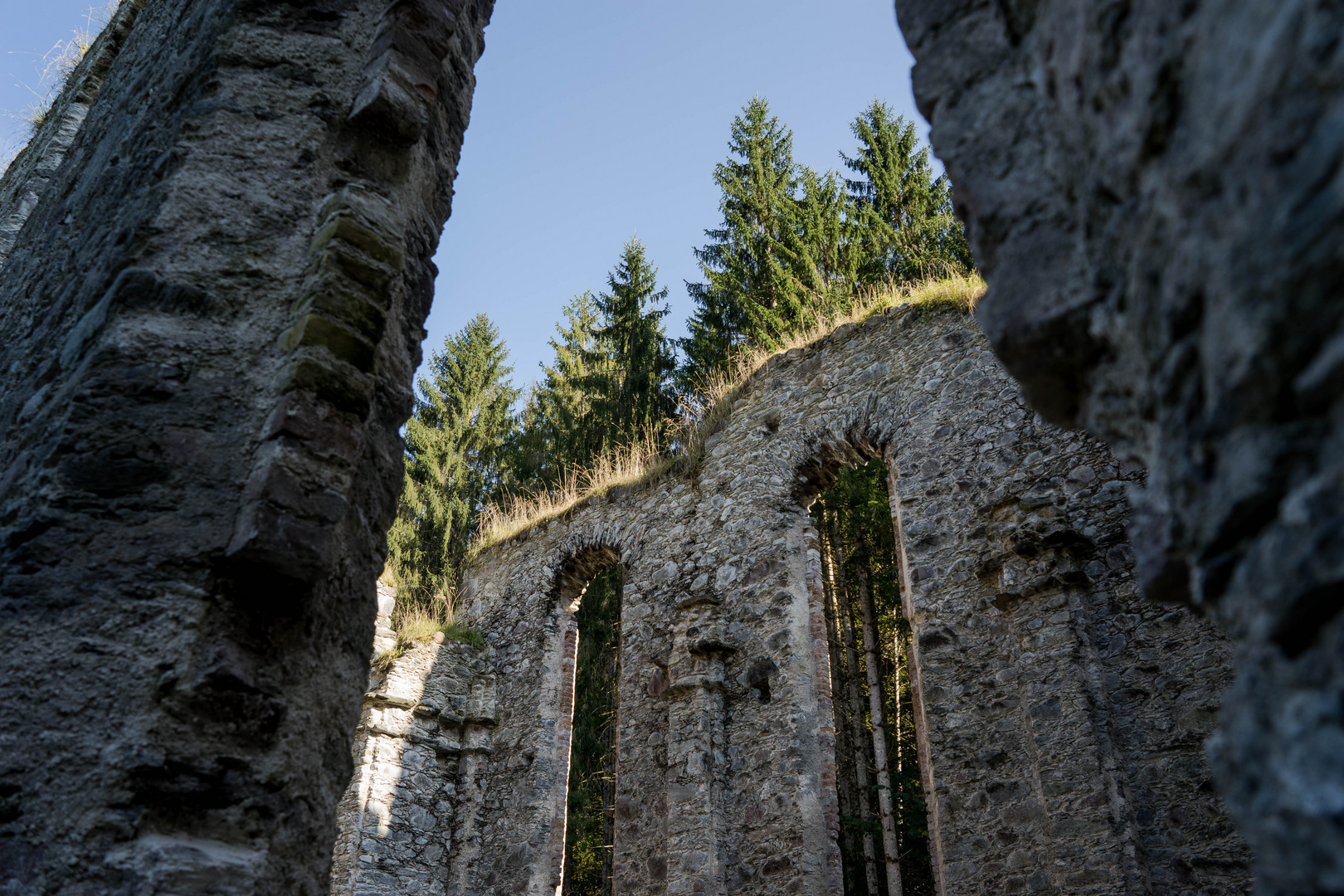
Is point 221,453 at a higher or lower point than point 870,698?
lower

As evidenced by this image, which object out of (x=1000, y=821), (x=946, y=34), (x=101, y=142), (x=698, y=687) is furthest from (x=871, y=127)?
(x=946, y=34)

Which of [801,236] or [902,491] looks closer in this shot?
[902,491]

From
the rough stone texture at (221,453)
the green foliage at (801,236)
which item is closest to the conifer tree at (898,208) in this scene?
the green foliage at (801,236)

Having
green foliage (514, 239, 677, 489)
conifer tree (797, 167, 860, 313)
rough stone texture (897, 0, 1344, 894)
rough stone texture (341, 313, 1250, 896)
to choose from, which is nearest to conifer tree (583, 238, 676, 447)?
green foliage (514, 239, 677, 489)

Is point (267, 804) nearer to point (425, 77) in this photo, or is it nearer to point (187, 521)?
point (187, 521)

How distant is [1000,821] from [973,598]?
157 centimetres

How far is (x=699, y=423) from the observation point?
406 inches

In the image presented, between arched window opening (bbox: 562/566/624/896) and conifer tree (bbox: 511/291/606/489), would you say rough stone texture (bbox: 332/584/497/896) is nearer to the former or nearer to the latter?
arched window opening (bbox: 562/566/624/896)

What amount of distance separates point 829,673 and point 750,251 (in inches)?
540

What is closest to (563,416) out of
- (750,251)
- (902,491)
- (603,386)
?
(603,386)

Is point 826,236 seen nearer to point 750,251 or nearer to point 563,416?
point 750,251

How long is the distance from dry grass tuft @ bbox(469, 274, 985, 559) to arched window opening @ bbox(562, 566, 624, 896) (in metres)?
1.75

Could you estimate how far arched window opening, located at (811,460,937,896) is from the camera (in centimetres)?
1160

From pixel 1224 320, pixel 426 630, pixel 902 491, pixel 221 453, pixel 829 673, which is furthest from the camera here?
pixel 426 630
